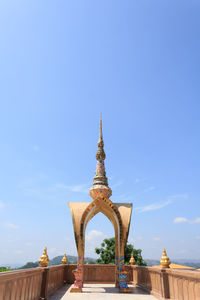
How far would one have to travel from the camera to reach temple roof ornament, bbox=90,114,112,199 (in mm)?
13447

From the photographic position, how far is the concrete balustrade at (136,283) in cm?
591

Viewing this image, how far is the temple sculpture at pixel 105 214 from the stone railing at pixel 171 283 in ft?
4.19

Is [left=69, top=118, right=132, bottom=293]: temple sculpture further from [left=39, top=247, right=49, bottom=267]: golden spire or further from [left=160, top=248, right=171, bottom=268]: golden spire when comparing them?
[left=160, top=248, right=171, bottom=268]: golden spire

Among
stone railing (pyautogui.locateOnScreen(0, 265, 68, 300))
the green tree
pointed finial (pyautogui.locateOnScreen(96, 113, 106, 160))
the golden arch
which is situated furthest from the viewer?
the green tree

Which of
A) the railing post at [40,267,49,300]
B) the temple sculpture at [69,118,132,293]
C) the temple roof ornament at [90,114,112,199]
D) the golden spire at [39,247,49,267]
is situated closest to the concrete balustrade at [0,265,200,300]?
the railing post at [40,267,49,300]

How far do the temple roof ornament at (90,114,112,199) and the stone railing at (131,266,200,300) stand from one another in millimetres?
4683

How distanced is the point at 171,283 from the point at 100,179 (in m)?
7.13

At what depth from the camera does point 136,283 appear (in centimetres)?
1350

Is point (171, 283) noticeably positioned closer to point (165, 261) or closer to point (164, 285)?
point (164, 285)

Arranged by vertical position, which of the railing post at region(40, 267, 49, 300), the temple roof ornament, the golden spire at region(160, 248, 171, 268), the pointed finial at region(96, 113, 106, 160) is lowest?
the railing post at region(40, 267, 49, 300)

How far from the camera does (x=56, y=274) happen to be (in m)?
11.8

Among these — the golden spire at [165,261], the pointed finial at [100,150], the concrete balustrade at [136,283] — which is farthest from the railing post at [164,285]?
the pointed finial at [100,150]

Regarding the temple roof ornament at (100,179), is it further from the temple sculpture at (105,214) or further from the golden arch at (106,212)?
the golden arch at (106,212)

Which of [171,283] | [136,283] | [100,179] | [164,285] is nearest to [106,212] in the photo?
[100,179]
